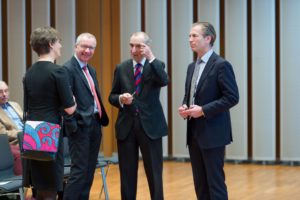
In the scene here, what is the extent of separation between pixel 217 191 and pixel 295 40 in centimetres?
450

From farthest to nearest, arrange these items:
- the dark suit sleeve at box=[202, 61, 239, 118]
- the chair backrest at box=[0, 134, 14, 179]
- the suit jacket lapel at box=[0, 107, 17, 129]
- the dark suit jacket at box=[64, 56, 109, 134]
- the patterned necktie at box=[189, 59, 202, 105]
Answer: the suit jacket lapel at box=[0, 107, 17, 129], the chair backrest at box=[0, 134, 14, 179], the dark suit jacket at box=[64, 56, 109, 134], the patterned necktie at box=[189, 59, 202, 105], the dark suit sleeve at box=[202, 61, 239, 118]

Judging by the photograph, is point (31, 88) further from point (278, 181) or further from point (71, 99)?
point (278, 181)

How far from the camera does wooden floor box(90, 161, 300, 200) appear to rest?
5.72 metres

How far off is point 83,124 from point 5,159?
1.32 m

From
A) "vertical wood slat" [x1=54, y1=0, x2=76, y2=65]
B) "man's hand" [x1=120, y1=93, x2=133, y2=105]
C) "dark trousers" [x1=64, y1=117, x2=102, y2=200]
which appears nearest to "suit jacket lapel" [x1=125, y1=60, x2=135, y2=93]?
"man's hand" [x1=120, y1=93, x2=133, y2=105]

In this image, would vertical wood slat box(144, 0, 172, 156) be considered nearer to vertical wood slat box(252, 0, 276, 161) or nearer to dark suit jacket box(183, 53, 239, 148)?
vertical wood slat box(252, 0, 276, 161)

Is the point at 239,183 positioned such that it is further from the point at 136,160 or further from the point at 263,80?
the point at 136,160

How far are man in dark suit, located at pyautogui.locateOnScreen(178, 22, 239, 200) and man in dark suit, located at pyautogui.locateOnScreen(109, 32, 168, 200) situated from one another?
0.48 metres

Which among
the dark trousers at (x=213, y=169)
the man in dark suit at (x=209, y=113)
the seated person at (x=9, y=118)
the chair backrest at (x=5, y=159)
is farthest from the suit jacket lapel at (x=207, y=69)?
the seated person at (x=9, y=118)

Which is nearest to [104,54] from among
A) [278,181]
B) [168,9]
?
[168,9]

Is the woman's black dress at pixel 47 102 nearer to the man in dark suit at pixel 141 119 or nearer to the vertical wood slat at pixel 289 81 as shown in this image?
the man in dark suit at pixel 141 119

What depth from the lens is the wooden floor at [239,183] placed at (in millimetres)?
5723

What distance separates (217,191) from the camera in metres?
3.85

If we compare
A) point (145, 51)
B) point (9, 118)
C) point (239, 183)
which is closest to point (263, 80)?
point (239, 183)
